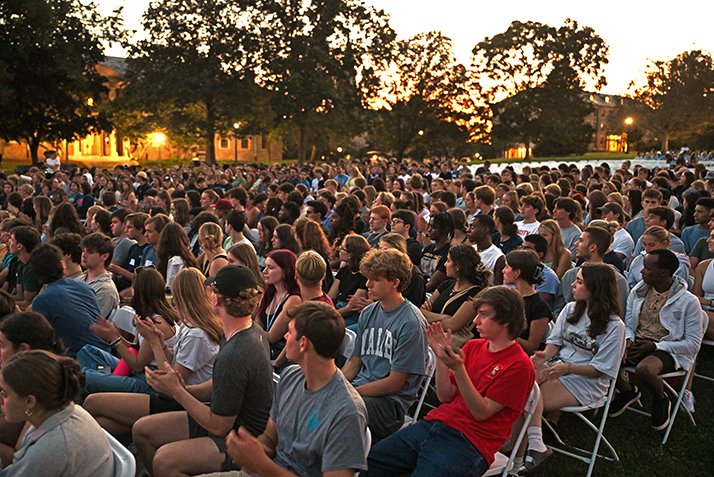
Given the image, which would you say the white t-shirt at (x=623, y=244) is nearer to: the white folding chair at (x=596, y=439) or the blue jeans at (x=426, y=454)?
the white folding chair at (x=596, y=439)

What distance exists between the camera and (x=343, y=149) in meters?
64.0

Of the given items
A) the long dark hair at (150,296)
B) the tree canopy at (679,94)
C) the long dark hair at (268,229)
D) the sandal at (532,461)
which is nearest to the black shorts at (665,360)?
the sandal at (532,461)

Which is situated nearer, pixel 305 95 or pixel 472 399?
pixel 472 399

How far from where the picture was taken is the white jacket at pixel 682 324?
516 cm

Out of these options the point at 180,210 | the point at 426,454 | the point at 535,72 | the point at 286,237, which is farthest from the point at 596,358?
Result: the point at 535,72

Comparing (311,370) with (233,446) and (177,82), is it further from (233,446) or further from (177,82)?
(177,82)

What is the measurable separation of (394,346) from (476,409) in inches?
30.1

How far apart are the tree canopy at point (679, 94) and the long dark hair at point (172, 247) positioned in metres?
62.2

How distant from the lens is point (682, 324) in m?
5.22

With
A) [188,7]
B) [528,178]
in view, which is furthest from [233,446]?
[188,7]

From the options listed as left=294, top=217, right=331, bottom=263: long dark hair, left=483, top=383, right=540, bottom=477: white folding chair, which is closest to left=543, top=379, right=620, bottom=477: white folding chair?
left=483, top=383, right=540, bottom=477: white folding chair

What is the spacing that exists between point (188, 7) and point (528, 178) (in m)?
31.0

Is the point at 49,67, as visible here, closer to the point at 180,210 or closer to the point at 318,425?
the point at 180,210

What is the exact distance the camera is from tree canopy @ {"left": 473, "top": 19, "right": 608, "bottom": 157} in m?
51.2
